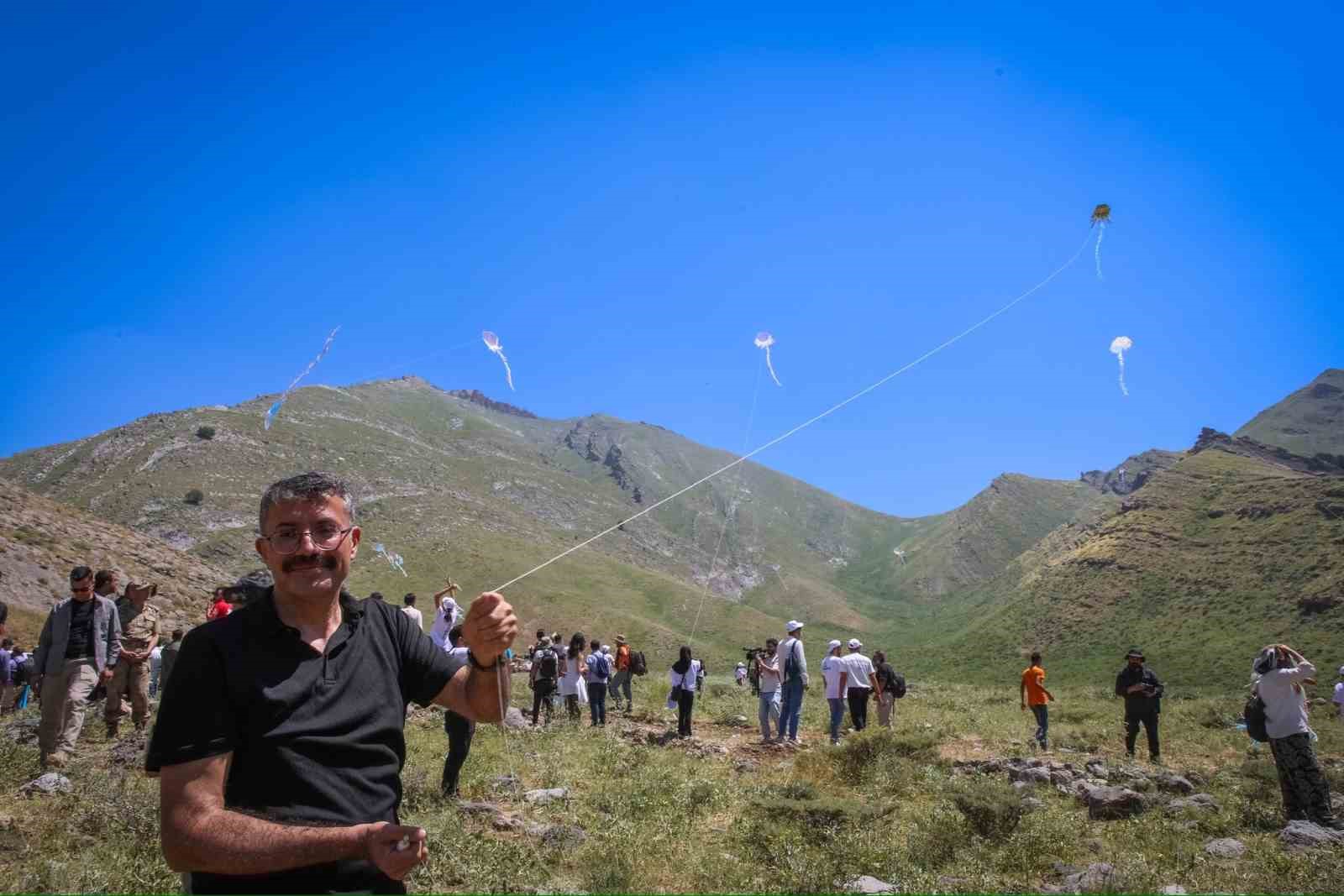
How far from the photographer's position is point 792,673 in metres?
14.1

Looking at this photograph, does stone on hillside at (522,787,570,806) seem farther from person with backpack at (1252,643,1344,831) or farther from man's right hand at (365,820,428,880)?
person with backpack at (1252,643,1344,831)

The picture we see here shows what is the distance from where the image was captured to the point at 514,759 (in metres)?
11.8

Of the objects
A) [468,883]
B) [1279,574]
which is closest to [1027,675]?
[468,883]

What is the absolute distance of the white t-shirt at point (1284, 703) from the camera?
8.53 metres

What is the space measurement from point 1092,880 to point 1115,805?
133 inches

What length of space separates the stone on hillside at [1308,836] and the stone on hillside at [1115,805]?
1489 mm

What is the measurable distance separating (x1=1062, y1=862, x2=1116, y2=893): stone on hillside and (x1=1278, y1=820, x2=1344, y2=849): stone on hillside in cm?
251

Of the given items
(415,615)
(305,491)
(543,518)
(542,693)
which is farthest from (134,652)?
(543,518)

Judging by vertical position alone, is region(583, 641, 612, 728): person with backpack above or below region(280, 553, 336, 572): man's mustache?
below

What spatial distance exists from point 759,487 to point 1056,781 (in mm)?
171010

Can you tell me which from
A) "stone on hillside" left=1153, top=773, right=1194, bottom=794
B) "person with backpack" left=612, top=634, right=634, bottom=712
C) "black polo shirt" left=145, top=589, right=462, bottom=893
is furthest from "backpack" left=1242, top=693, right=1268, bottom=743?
"person with backpack" left=612, top=634, right=634, bottom=712

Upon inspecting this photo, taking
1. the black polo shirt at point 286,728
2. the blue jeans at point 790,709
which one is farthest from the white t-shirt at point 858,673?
the black polo shirt at point 286,728

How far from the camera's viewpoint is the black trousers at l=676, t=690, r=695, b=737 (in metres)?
15.3

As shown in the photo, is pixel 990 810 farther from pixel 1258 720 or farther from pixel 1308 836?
pixel 1258 720
